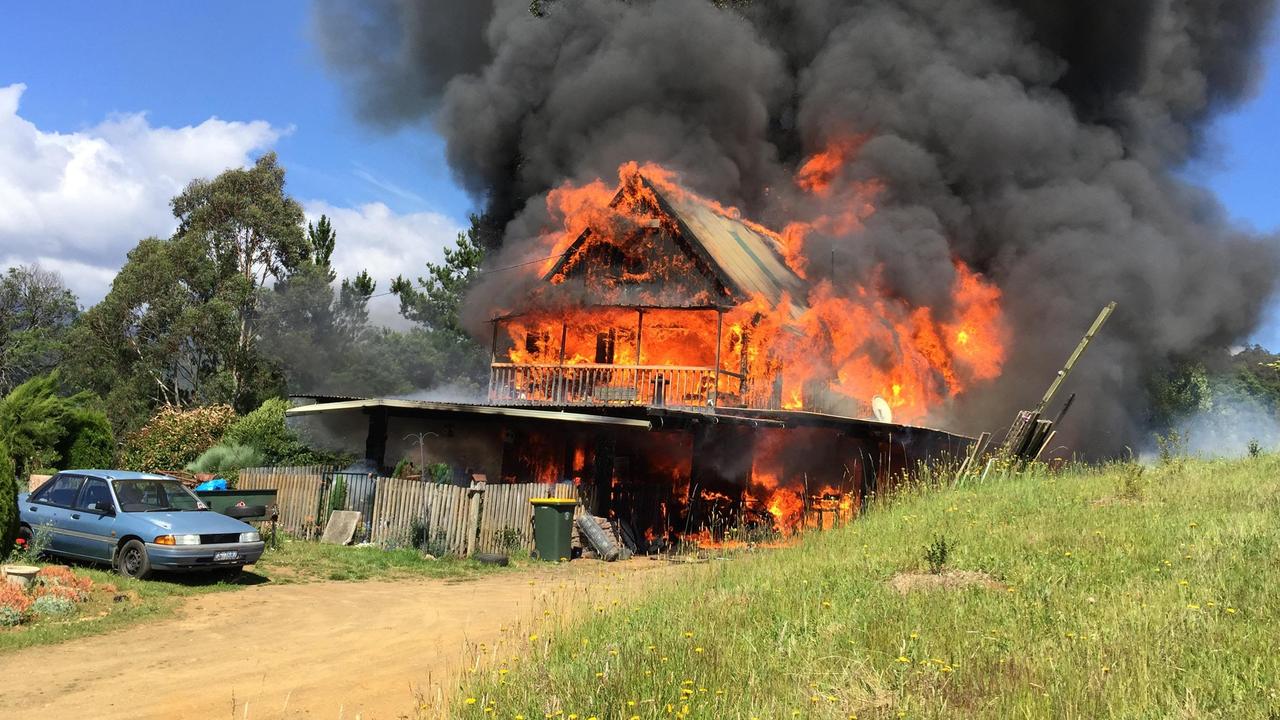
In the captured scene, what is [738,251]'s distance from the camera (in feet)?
81.7

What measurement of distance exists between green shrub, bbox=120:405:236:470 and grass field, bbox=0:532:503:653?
1682 cm

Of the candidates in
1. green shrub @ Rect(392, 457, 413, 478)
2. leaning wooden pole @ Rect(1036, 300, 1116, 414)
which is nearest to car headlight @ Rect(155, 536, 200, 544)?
green shrub @ Rect(392, 457, 413, 478)

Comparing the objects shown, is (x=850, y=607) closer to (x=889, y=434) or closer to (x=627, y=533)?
(x=627, y=533)

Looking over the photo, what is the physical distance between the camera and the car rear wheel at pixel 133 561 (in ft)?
35.6

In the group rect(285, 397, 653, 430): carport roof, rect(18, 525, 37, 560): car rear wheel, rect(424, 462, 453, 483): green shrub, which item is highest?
rect(285, 397, 653, 430): carport roof

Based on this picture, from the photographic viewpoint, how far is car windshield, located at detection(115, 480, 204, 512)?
11.6 m

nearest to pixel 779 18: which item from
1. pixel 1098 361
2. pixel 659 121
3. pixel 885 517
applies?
pixel 659 121

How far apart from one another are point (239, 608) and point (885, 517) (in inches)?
318

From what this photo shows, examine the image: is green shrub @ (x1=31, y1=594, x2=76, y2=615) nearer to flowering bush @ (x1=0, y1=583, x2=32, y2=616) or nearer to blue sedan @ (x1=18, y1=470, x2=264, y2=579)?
flowering bush @ (x1=0, y1=583, x2=32, y2=616)

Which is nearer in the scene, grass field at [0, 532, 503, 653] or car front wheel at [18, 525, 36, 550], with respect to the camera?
grass field at [0, 532, 503, 653]

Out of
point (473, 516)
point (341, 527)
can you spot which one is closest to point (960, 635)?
point (473, 516)

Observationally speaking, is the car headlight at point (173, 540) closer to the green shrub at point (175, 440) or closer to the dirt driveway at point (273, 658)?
the dirt driveway at point (273, 658)

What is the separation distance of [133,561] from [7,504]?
1580 millimetres

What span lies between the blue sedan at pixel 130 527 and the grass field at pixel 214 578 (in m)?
0.29
